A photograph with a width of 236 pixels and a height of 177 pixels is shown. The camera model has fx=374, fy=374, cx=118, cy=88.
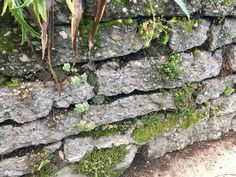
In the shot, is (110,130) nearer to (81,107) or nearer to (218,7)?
(81,107)

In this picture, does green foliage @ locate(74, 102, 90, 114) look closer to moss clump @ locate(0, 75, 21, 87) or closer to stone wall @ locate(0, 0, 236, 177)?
stone wall @ locate(0, 0, 236, 177)

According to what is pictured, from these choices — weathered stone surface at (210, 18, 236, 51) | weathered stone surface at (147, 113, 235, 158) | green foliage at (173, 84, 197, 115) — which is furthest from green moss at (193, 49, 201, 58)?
weathered stone surface at (147, 113, 235, 158)

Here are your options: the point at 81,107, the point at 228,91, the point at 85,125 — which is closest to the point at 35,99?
the point at 81,107

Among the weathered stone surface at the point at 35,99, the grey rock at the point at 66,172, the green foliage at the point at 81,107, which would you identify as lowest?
the grey rock at the point at 66,172

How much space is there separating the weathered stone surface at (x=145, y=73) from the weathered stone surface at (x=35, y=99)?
18 centimetres

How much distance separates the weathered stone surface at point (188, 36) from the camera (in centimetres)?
337

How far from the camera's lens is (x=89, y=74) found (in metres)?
3.16

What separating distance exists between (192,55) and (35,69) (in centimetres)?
153

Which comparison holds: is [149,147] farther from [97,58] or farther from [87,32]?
[87,32]

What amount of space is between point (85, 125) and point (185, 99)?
1.11m

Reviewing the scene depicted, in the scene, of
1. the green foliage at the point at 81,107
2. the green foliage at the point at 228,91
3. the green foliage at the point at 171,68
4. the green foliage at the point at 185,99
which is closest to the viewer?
the green foliage at the point at 81,107

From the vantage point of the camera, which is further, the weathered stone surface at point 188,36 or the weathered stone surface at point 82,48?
the weathered stone surface at point 188,36

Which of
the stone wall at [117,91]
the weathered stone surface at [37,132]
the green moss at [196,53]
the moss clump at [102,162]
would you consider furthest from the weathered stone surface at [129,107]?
the green moss at [196,53]

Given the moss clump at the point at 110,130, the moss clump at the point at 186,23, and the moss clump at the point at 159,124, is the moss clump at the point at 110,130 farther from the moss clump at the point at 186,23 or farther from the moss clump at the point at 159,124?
the moss clump at the point at 186,23
